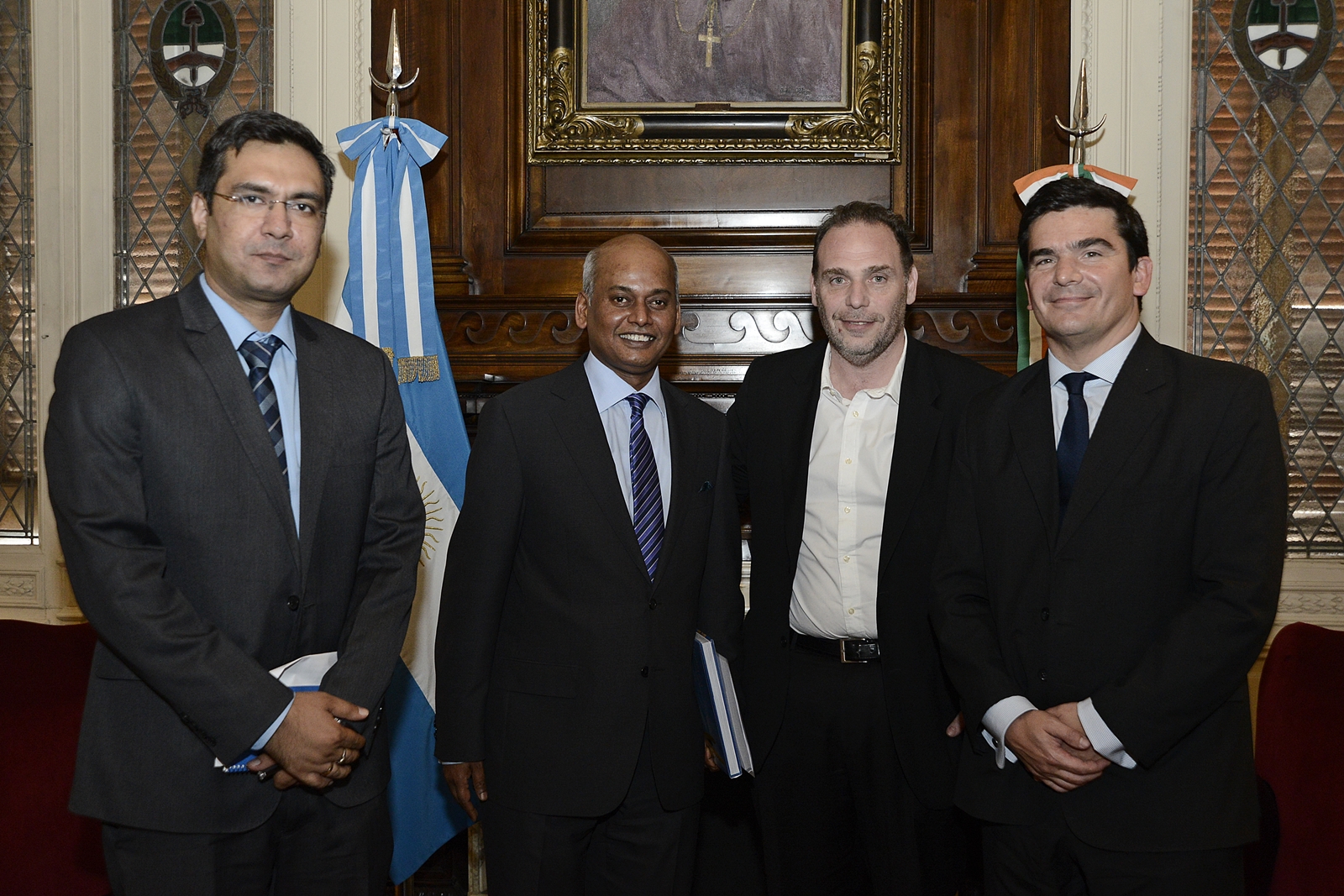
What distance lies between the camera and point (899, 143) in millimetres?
3605

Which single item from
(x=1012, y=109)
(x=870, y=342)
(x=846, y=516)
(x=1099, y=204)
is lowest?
(x=846, y=516)

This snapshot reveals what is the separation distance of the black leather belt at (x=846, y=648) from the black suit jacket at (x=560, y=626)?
0.32 meters

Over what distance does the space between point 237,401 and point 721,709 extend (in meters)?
1.15

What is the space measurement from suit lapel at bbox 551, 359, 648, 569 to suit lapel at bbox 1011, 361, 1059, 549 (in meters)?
0.82

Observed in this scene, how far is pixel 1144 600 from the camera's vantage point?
188 cm

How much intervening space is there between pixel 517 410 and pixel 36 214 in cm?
258

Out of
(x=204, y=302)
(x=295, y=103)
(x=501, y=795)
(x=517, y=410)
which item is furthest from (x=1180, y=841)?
(x=295, y=103)

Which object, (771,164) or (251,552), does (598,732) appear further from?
(771,164)

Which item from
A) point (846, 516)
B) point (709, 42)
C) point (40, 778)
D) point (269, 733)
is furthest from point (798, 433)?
point (40, 778)

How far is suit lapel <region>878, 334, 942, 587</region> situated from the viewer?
2357mm

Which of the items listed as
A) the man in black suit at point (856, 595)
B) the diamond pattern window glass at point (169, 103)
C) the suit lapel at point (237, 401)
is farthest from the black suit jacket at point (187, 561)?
the diamond pattern window glass at point (169, 103)

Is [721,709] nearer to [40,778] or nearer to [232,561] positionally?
[232,561]

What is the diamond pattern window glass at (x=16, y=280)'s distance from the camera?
3766mm

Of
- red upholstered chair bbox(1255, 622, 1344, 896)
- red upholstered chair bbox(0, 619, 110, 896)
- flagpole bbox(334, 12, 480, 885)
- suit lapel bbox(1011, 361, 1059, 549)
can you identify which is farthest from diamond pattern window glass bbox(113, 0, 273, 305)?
red upholstered chair bbox(1255, 622, 1344, 896)
